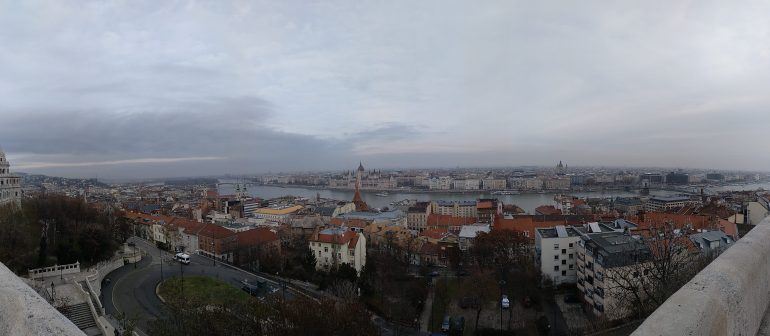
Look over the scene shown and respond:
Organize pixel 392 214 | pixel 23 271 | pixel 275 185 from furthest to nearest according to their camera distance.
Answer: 1. pixel 275 185
2. pixel 392 214
3. pixel 23 271

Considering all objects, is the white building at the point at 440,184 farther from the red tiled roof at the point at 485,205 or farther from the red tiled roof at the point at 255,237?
the red tiled roof at the point at 255,237

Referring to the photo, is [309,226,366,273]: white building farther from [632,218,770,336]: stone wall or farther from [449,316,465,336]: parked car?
[632,218,770,336]: stone wall

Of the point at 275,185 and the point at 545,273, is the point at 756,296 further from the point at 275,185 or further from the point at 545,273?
the point at 275,185

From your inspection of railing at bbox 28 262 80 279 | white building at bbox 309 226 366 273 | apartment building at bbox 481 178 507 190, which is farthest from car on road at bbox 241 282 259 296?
apartment building at bbox 481 178 507 190

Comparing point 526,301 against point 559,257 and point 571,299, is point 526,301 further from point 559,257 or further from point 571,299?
point 559,257

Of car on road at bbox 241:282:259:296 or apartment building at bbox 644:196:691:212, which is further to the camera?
apartment building at bbox 644:196:691:212

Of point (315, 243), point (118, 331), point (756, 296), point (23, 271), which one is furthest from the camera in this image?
point (315, 243)

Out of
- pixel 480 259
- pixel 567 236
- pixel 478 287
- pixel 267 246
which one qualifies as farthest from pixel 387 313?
pixel 267 246

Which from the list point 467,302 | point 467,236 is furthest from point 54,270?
point 467,236
